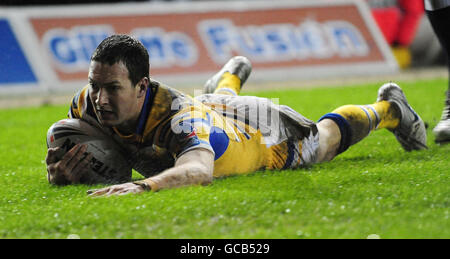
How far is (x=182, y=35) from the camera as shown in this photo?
13.1 m

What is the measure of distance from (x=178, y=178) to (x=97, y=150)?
760 millimetres

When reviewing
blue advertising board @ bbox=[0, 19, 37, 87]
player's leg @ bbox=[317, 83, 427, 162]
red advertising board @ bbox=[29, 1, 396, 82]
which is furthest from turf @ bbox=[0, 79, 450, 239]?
red advertising board @ bbox=[29, 1, 396, 82]

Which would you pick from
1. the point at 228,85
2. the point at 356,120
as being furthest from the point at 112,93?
the point at 356,120

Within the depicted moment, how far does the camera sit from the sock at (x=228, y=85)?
16.8 feet

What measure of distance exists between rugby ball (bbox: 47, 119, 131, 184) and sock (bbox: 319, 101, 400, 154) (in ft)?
4.79

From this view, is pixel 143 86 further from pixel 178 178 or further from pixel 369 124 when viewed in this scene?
pixel 369 124

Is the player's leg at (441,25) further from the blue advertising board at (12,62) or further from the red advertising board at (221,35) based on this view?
the blue advertising board at (12,62)

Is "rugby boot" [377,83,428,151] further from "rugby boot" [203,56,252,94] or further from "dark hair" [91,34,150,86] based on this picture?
"dark hair" [91,34,150,86]

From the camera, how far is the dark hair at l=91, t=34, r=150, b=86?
3.80 m

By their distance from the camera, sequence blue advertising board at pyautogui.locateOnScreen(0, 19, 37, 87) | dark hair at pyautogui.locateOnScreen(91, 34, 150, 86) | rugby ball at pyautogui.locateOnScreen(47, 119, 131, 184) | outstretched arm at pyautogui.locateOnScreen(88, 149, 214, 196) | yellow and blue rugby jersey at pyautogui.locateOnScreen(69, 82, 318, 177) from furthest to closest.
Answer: blue advertising board at pyautogui.locateOnScreen(0, 19, 37, 87) < rugby ball at pyautogui.locateOnScreen(47, 119, 131, 184) < yellow and blue rugby jersey at pyautogui.locateOnScreen(69, 82, 318, 177) < dark hair at pyautogui.locateOnScreen(91, 34, 150, 86) < outstretched arm at pyautogui.locateOnScreen(88, 149, 214, 196)

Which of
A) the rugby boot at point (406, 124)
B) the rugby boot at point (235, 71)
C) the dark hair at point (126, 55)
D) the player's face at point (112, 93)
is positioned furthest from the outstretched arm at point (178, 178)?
the rugby boot at point (406, 124)

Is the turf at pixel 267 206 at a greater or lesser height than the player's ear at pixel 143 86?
lesser

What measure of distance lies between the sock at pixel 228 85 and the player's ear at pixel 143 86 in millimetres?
1197

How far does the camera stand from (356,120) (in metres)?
4.77
